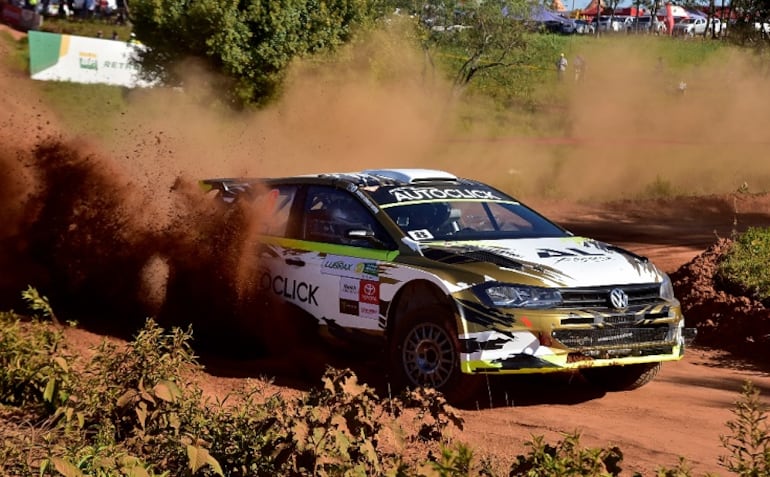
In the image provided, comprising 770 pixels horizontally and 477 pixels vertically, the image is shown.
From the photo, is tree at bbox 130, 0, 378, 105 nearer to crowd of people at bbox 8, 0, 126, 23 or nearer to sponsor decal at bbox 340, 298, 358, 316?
crowd of people at bbox 8, 0, 126, 23

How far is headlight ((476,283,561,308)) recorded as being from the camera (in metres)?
7.20

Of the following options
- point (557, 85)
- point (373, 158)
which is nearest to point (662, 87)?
point (557, 85)

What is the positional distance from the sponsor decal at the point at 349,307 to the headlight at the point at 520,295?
1.21m

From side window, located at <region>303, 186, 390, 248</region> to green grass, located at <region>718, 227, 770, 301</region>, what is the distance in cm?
440

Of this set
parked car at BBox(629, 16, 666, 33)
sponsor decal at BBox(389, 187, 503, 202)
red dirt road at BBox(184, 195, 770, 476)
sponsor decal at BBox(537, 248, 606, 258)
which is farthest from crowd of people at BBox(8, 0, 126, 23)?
sponsor decal at BBox(537, 248, 606, 258)

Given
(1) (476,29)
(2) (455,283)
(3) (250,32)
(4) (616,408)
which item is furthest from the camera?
(1) (476,29)

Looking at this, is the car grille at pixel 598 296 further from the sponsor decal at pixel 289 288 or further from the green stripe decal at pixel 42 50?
the green stripe decal at pixel 42 50

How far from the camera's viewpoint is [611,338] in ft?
24.2

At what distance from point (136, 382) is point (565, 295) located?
113 inches

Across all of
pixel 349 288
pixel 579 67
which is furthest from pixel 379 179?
pixel 579 67

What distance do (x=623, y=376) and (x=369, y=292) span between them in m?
2.05

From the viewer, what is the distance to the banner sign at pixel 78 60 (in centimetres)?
3409

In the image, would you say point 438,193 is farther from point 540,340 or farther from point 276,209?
point 540,340

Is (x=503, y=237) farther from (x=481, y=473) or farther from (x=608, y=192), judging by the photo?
(x=608, y=192)
